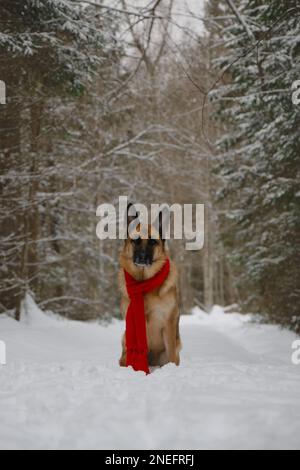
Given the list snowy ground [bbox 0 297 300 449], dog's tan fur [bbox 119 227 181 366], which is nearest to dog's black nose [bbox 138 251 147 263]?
dog's tan fur [bbox 119 227 181 366]

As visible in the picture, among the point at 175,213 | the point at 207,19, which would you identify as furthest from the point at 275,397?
the point at 175,213

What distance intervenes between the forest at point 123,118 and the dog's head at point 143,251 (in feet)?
5.05

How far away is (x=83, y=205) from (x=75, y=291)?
3.18 m

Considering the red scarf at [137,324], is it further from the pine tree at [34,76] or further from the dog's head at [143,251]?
the pine tree at [34,76]

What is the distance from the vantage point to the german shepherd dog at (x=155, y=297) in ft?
18.9

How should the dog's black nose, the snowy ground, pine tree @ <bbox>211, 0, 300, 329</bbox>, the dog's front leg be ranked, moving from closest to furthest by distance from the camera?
1. the snowy ground
2. the dog's front leg
3. the dog's black nose
4. pine tree @ <bbox>211, 0, 300, 329</bbox>

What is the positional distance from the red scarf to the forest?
216 centimetres

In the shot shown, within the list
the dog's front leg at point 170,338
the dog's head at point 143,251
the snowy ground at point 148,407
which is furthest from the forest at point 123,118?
the snowy ground at point 148,407

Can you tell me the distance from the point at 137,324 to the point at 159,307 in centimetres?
34

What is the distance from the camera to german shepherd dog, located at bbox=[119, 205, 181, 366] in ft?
18.9

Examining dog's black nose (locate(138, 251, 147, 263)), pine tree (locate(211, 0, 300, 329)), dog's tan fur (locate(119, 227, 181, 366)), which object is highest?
pine tree (locate(211, 0, 300, 329))

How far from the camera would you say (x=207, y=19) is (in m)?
6.43

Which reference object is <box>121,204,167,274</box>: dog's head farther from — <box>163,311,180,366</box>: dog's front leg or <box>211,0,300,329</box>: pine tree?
<box>211,0,300,329</box>: pine tree
